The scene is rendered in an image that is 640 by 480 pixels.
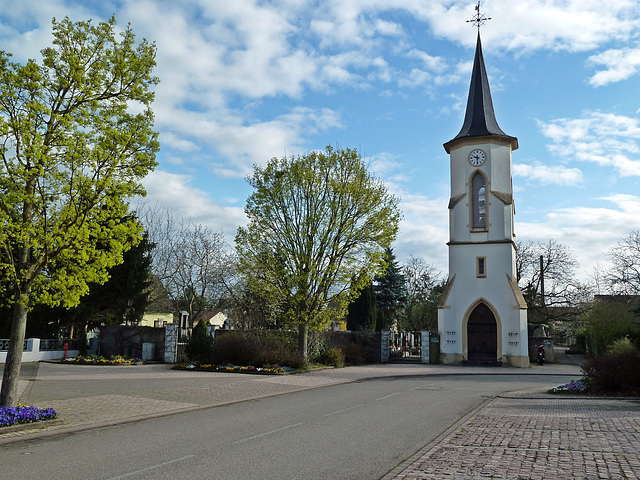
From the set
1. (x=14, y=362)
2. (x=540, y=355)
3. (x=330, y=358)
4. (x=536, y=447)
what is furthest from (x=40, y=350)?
(x=540, y=355)

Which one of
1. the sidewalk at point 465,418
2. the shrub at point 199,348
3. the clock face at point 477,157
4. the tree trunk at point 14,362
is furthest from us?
the clock face at point 477,157

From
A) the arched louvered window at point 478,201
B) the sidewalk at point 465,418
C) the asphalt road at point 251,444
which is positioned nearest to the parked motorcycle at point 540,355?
the arched louvered window at point 478,201

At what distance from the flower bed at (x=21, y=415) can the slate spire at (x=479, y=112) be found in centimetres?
3083

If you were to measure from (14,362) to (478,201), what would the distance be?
99.0ft

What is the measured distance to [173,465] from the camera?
7.19 metres

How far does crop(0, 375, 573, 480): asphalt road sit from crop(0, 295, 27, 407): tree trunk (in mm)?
1607

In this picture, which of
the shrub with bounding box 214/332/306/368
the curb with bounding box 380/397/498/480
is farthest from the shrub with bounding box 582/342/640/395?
the shrub with bounding box 214/332/306/368

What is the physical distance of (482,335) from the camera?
33938mm

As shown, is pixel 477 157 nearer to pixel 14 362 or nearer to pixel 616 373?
pixel 616 373

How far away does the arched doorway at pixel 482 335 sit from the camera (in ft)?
110

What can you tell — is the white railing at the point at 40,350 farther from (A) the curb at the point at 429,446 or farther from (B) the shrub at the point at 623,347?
(B) the shrub at the point at 623,347

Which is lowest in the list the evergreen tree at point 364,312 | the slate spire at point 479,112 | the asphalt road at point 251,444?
the asphalt road at point 251,444

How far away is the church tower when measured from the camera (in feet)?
109

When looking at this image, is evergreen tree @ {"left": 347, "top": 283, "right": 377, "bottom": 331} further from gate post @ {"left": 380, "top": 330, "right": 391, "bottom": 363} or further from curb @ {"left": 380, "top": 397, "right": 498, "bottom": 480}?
curb @ {"left": 380, "top": 397, "right": 498, "bottom": 480}
